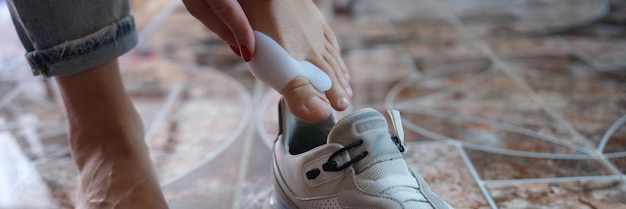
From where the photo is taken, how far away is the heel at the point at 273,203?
0.70 metres

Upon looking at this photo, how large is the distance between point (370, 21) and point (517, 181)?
103cm

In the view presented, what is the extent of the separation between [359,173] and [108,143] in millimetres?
333

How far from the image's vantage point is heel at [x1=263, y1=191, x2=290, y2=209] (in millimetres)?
704

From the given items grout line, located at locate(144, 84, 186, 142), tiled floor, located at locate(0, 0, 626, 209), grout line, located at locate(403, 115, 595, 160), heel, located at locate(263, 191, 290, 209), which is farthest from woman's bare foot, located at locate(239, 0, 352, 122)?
grout line, located at locate(144, 84, 186, 142)

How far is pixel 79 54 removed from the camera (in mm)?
694

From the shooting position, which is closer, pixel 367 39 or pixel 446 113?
pixel 446 113

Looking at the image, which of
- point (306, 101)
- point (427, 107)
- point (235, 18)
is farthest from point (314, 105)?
point (427, 107)

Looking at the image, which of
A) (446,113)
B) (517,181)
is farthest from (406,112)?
(517,181)

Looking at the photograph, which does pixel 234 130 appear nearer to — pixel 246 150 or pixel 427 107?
pixel 246 150

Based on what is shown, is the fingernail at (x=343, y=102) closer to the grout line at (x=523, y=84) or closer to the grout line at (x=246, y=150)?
the grout line at (x=246, y=150)

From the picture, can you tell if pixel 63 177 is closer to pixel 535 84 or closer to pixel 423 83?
pixel 423 83

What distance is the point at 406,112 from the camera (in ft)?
3.67

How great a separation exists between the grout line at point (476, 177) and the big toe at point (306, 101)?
0.94ft

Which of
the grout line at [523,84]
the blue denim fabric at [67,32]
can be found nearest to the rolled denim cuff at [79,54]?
the blue denim fabric at [67,32]
